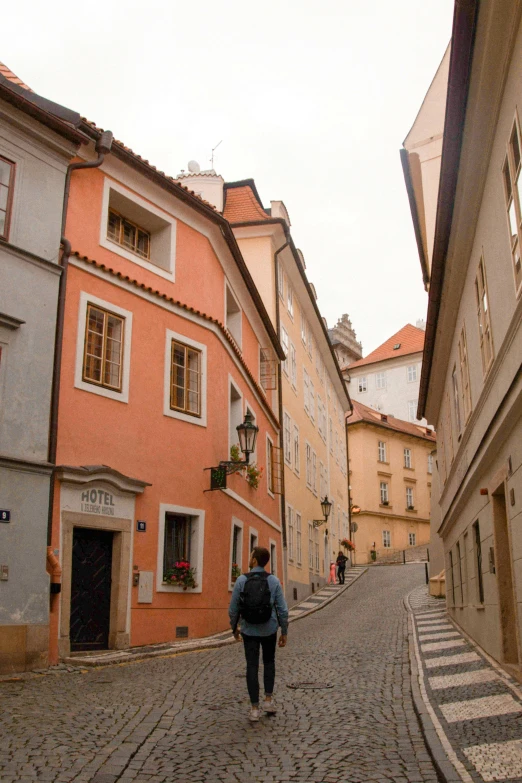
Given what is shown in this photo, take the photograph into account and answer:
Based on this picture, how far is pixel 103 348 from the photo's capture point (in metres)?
14.5

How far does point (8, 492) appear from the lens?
11.5 meters

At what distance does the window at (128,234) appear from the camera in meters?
16.0

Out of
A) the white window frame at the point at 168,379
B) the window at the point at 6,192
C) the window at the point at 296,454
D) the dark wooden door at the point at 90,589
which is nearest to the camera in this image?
the window at the point at 6,192

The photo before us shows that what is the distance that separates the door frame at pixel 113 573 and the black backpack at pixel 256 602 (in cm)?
553

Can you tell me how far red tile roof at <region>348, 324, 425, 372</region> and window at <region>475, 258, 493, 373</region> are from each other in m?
65.6

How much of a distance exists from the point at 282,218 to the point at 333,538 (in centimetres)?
1896

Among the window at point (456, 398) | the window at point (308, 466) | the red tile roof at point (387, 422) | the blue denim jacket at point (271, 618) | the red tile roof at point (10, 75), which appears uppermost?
the red tile roof at point (387, 422)

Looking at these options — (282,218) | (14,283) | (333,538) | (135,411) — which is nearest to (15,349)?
(14,283)

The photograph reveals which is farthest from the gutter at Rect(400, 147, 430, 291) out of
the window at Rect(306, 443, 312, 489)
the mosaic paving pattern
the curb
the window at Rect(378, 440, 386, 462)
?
the window at Rect(378, 440, 386, 462)

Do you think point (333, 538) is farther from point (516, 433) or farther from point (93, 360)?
point (516, 433)

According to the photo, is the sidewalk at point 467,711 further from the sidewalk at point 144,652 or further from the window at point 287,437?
the window at point 287,437

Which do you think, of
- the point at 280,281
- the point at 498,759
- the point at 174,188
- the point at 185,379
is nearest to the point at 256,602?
the point at 498,759

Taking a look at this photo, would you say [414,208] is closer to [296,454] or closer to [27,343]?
[296,454]

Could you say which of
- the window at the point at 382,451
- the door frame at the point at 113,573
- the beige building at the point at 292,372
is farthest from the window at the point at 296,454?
the window at the point at 382,451
